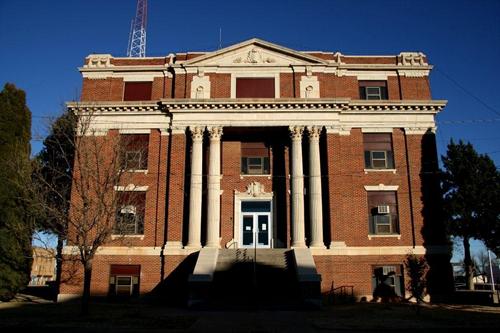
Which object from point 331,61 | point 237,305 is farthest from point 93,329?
point 331,61

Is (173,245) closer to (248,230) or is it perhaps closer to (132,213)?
(132,213)

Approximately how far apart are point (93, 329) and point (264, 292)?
9.74 metres

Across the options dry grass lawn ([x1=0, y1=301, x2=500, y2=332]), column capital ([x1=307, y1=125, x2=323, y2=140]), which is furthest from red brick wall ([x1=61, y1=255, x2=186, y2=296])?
column capital ([x1=307, y1=125, x2=323, y2=140])

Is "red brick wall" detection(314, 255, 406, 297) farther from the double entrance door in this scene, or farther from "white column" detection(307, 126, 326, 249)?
the double entrance door

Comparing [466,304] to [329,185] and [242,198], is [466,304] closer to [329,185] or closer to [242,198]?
[329,185]

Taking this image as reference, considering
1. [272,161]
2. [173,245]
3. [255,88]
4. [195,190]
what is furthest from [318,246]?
[255,88]

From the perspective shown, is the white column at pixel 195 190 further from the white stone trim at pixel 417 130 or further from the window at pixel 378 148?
the white stone trim at pixel 417 130

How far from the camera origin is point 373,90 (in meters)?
30.6

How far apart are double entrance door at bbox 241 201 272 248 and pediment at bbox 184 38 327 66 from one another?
9.11 meters

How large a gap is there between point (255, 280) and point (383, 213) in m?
9.85

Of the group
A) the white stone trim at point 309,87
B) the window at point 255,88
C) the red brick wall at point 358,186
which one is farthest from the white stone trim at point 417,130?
the window at point 255,88

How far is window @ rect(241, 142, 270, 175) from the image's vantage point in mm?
29859

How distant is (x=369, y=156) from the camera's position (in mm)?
29375

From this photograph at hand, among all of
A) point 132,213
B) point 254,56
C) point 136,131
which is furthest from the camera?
point 254,56
